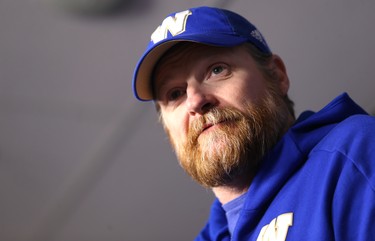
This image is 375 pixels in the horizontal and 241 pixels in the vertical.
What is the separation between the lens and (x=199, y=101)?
0.77 metres

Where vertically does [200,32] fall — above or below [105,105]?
above

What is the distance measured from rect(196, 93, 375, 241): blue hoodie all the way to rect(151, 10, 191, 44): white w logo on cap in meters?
0.27

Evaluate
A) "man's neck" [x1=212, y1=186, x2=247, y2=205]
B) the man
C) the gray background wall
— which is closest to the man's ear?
the man

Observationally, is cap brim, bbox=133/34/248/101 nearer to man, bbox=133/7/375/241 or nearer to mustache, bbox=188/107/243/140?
man, bbox=133/7/375/241

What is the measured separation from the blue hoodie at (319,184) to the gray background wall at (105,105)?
11.6 inches

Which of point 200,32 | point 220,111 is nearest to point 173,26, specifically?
point 200,32

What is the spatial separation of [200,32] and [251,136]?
0.21m

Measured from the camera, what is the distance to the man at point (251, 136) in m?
0.57

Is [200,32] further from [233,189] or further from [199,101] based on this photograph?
[233,189]

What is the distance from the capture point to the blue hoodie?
54 centimetres

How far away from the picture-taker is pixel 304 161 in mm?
684

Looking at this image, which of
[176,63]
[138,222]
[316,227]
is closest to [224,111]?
[176,63]

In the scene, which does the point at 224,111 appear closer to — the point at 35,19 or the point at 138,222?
the point at 35,19

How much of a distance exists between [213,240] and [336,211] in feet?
1.23
